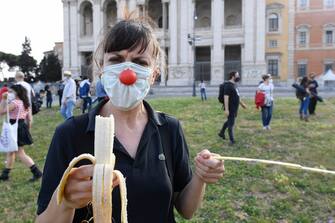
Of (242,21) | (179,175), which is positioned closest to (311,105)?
(179,175)

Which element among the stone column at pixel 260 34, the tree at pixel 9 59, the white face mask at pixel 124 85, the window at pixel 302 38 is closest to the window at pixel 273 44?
the window at pixel 302 38

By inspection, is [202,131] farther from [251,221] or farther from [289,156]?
[251,221]

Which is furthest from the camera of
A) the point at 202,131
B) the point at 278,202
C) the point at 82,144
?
the point at 202,131

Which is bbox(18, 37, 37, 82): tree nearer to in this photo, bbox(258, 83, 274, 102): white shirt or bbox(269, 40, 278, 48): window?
bbox(269, 40, 278, 48): window

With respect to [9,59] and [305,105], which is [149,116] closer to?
[305,105]

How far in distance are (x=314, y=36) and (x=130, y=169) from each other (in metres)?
58.3

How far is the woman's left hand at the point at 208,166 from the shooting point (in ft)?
5.74

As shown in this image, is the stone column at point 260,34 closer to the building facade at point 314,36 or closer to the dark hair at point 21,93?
the building facade at point 314,36

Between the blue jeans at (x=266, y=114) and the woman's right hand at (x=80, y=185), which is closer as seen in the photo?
the woman's right hand at (x=80, y=185)

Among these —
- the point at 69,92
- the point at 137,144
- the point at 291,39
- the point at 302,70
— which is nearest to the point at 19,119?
the point at 69,92

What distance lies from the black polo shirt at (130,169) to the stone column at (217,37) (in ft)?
155

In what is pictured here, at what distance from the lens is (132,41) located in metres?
Result: 1.85

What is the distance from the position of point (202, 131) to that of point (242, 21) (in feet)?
133

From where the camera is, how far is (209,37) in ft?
165
